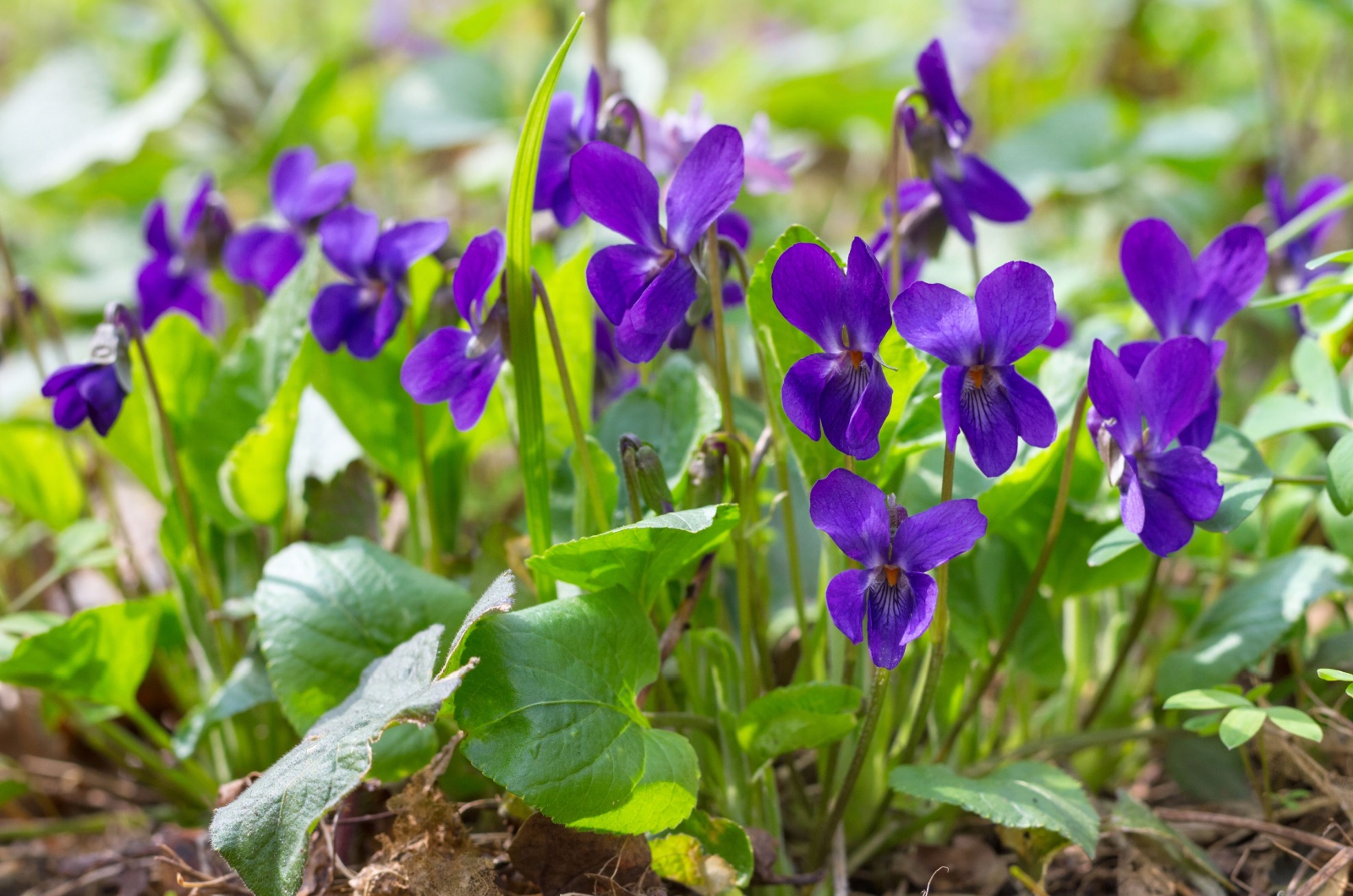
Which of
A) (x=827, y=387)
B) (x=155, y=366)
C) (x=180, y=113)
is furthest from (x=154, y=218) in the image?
(x=180, y=113)

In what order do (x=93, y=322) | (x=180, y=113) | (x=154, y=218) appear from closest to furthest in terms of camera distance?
(x=154, y=218), (x=180, y=113), (x=93, y=322)

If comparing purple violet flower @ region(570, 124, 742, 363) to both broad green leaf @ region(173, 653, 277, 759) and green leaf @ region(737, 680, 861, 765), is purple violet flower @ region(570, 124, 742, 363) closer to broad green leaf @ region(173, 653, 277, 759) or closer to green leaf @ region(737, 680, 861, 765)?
green leaf @ region(737, 680, 861, 765)

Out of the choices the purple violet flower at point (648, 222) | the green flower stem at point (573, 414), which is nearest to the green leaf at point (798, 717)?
the green flower stem at point (573, 414)

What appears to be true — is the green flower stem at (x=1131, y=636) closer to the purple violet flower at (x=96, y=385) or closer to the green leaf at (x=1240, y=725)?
the green leaf at (x=1240, y=725)

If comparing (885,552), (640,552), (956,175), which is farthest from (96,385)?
(956,175)

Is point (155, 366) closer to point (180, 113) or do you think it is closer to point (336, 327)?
point (336, 327)

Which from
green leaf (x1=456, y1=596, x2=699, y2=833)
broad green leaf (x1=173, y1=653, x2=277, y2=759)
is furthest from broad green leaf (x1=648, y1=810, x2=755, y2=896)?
broad green leaf (x1=173, y1=653, x2=277, y2=759)
